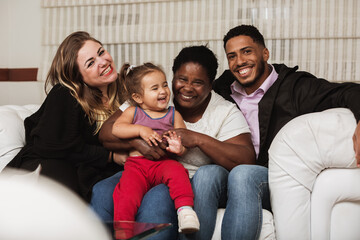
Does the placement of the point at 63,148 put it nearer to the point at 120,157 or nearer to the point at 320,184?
the point at 120,157

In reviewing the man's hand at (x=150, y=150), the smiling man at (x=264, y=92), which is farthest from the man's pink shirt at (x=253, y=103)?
→ the man's hand at (x=150, y=150)

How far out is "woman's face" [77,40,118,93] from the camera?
1.80 metres

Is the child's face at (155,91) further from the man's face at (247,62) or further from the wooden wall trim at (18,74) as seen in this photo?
the wooden wall trim at (18,74)

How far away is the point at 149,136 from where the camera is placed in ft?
5.03

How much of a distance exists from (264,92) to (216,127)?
338 millimetres

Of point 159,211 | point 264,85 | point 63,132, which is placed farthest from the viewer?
point 264,85

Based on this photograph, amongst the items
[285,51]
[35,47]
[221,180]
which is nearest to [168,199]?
→ [221,180]

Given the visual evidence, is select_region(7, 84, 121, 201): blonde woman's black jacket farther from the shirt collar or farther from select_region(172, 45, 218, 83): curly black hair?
the shirt collar

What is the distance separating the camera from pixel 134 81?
1731 millimetres

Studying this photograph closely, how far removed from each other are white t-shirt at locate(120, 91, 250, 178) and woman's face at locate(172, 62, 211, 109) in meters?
0.08

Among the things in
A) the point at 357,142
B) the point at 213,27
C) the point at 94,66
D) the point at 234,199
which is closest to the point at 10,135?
the point at 94,66

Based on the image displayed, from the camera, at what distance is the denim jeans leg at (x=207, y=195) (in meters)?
1.37

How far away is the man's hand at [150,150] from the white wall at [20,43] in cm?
192

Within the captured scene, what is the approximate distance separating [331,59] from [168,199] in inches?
74.7
